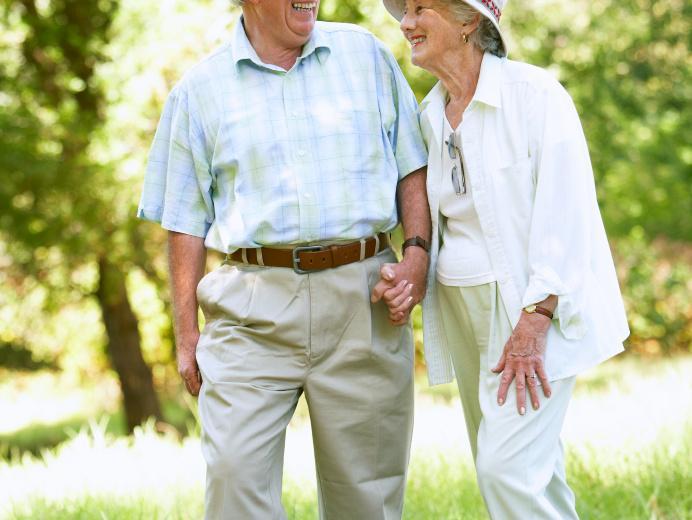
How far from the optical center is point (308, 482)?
484cm

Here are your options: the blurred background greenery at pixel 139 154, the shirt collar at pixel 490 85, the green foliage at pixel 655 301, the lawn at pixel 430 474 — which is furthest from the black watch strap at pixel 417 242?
the green foliage at pixel 655 301

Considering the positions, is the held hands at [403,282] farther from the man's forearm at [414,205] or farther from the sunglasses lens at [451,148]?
the sunglasses lens at [451,148]

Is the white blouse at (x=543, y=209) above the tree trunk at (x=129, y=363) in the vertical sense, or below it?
above

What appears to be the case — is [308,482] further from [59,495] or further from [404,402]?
[404,402]

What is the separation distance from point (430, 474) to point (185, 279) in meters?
1.82

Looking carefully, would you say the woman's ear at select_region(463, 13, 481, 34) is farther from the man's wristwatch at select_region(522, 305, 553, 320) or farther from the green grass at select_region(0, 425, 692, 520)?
the green grass at select_region(0, 425, 692, 520)

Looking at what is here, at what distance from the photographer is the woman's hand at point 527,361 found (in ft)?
9.73

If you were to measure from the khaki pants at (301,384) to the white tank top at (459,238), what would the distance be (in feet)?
1.00

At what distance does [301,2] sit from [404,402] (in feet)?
4.41

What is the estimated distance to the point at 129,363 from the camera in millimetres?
10891

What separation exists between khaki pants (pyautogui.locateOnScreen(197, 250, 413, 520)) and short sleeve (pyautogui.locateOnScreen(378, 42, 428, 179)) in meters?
0.32

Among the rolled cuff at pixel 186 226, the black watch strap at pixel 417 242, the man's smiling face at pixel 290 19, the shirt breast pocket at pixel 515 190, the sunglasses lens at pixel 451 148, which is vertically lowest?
the black watch strap at pixel 417 242

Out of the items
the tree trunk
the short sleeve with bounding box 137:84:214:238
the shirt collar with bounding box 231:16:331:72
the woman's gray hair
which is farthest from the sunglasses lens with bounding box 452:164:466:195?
the tree trunk

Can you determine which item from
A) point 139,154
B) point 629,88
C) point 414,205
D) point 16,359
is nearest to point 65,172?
point 139,154
